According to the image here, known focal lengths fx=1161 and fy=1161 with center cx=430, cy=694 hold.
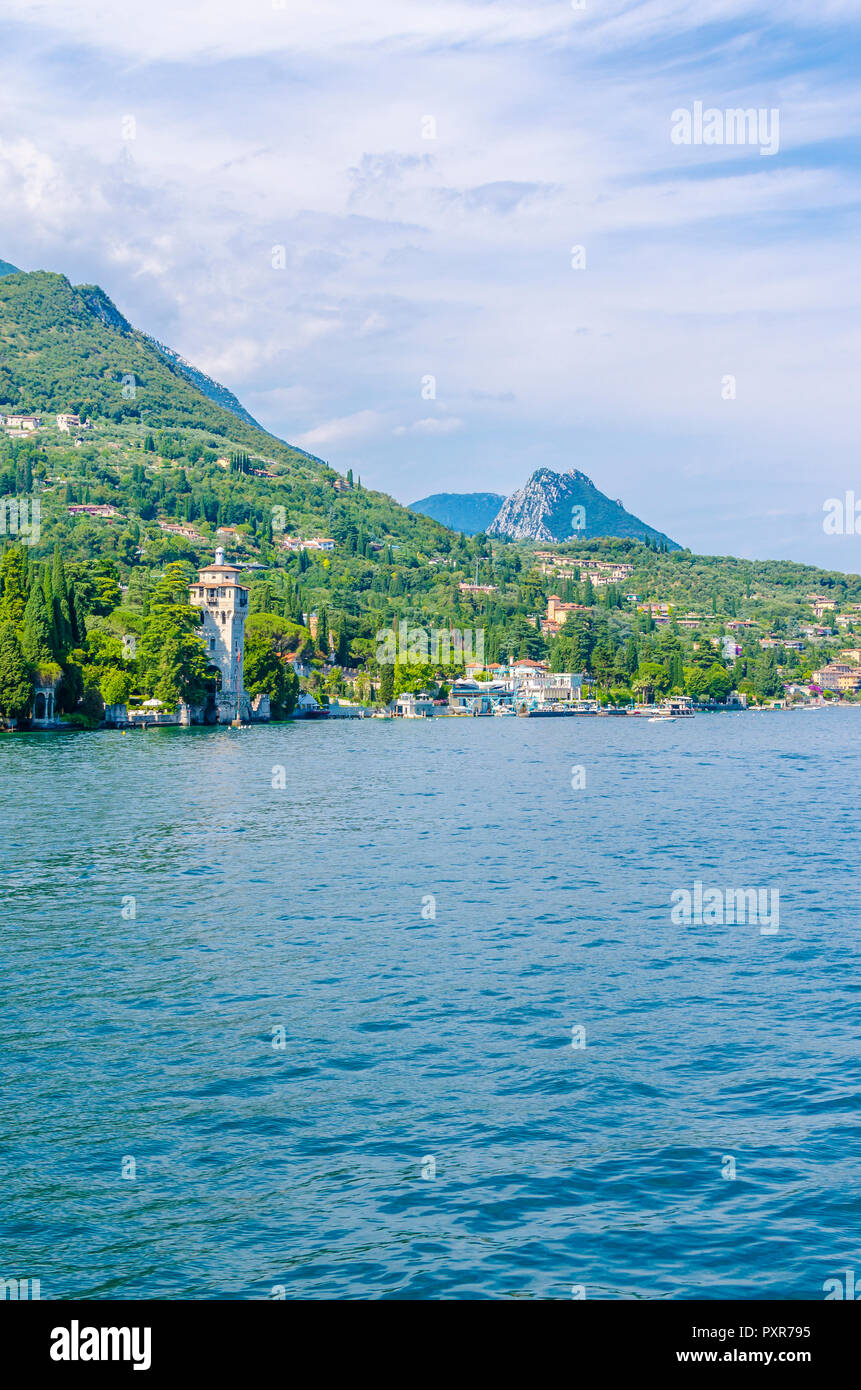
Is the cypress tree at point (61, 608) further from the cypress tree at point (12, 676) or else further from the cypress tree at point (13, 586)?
the cypress tree at point (12, 676)

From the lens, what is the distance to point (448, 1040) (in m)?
18.3

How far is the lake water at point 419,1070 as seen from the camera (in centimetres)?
1188

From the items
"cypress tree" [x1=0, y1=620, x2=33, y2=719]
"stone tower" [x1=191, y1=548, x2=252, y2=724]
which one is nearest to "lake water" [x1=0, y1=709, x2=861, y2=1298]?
"cypress tree" [x1=0, y1=620, x2=33, y2=719]

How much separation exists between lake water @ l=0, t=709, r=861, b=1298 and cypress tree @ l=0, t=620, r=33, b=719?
2190 inches

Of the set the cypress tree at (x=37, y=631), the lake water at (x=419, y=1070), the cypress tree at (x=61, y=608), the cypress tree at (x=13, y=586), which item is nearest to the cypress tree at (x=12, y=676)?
the cypress tree at (x=37, y=631)

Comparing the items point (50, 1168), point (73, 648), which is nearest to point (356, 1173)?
point (50, 1168)

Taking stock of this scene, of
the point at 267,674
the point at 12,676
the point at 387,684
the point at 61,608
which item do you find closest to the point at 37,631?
the point at 12,676

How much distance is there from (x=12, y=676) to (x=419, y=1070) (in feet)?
271

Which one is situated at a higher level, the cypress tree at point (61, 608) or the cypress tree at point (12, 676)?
the cypress tree at point (61, 608)

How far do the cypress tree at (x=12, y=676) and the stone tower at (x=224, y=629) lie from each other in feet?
102

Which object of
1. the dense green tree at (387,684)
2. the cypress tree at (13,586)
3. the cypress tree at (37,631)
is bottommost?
the dense green tree at (387,684)

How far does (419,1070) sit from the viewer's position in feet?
55.6

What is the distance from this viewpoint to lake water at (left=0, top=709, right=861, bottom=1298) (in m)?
11.9

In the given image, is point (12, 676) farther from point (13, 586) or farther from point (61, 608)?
point (61, 608)
